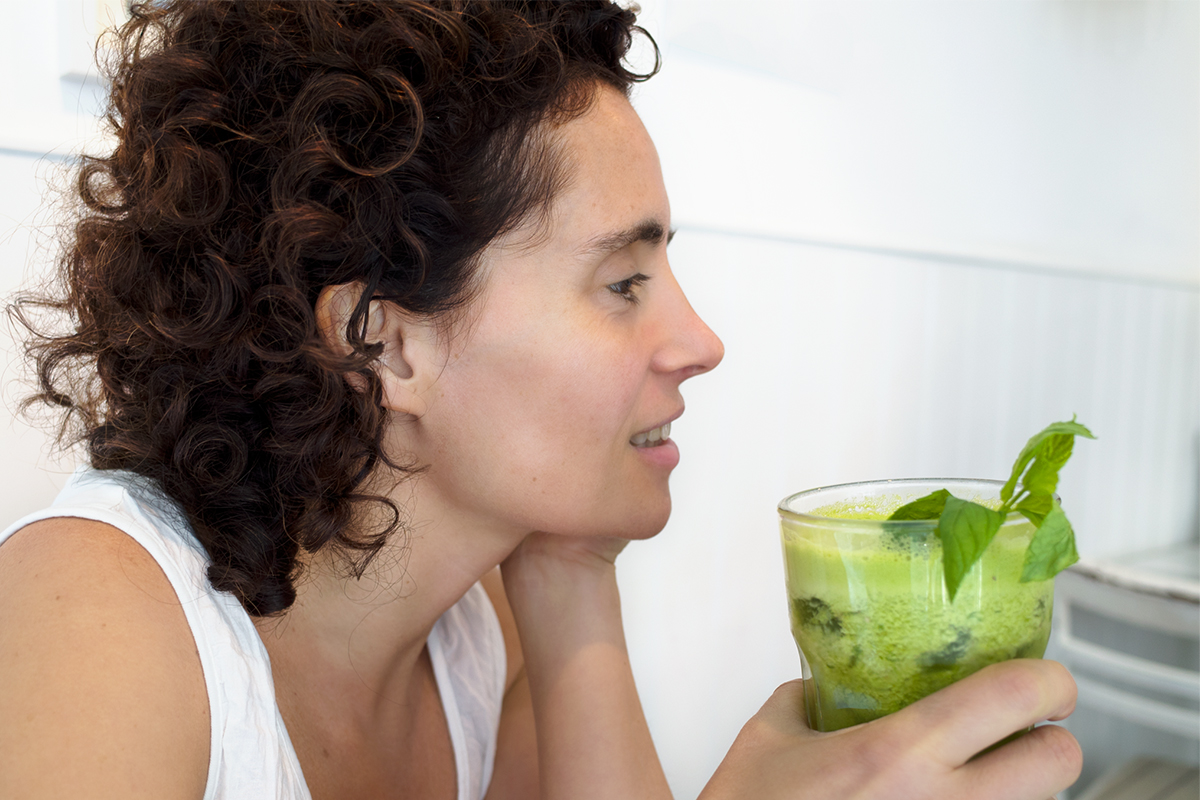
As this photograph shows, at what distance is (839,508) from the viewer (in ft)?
2.09

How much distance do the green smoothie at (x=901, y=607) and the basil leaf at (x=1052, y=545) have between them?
0.02 m

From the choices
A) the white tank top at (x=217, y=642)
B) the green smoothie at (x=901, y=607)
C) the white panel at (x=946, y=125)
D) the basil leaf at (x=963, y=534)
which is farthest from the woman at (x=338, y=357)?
the white panel at (x=946, y=125)

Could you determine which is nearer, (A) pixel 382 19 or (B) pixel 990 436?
(A) pixel 382 19

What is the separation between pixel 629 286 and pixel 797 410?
0.83 meters

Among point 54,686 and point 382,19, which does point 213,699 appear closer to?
point 54,686

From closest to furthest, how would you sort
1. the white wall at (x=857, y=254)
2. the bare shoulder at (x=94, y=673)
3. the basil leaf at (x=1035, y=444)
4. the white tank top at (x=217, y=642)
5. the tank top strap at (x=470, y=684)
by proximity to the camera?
the basil leaf at (x=1035, y=444)
the bare shoulder at (x=94, y=673)
the white tank top at (x=217, y=642)
the tank top strap at (x=470, y=684)
the white wall at (x=857, y=254)

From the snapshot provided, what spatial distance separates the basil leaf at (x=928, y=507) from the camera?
1.84ft

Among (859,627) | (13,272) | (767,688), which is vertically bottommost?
(767,688)

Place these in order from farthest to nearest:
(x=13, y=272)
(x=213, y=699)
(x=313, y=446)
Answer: (x=13, y=272)
(x=313, y=446)
(x=213, y=699)

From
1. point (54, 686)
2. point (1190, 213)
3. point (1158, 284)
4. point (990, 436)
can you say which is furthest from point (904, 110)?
point (54, 686)

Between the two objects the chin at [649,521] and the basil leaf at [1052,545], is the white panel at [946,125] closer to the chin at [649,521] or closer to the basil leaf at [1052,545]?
the chin at [649,521]

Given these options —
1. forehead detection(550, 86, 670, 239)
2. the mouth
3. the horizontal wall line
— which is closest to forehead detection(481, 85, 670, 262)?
forehead detection(550, 86, 670, 239)

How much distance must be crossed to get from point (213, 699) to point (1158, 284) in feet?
A: 8.50

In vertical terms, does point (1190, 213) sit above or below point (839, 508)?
above
